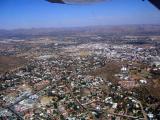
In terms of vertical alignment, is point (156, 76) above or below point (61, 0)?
below

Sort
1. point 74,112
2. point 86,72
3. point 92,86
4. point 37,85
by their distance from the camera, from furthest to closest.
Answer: point 86,72 < point 37,85 < point 92,86 < point 74,112

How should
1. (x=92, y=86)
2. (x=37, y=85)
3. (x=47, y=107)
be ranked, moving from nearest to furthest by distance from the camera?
1. (x=47, y=107)
2. (x=92, y=86)
3. (x=37, y=85)

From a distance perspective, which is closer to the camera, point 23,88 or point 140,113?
point 140,113

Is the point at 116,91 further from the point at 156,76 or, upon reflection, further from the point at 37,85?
the point at 37,85

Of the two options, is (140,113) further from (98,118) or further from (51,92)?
(51,92)

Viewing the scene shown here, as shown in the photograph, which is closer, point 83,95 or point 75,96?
point 75,96

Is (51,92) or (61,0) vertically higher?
(61,0)

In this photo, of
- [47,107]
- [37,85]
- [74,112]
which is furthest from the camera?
[37,85]

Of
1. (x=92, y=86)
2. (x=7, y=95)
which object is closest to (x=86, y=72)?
(x=92, y=86)

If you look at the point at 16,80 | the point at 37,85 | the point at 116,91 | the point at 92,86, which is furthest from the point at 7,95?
the point at 116,91
